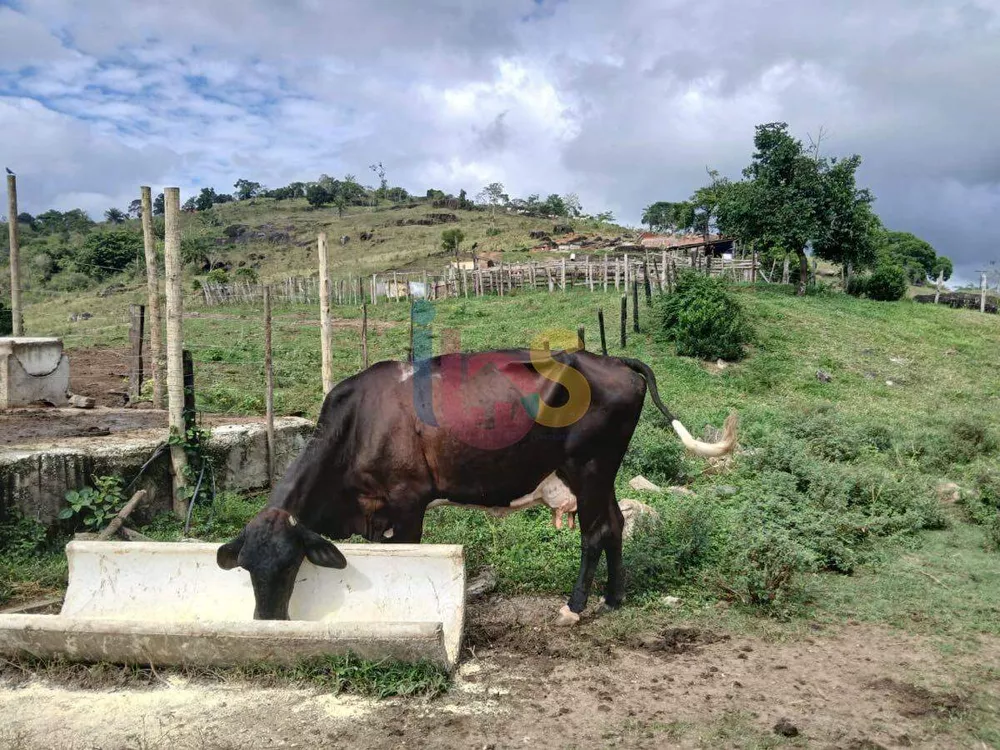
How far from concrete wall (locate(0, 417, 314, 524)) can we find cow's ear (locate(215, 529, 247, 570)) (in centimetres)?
231

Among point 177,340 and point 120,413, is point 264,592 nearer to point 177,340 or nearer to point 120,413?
point 177,340

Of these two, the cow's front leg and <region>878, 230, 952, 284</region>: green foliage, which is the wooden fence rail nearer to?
the cow's front leg

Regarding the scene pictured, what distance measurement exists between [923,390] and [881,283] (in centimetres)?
1377

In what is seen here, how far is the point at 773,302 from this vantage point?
21.9 m

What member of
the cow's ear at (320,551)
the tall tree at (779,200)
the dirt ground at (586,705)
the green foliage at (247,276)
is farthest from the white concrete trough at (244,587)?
the green foliage at (247,276)

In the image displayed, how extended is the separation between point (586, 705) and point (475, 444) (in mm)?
1850

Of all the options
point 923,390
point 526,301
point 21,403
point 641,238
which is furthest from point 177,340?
point 641,238

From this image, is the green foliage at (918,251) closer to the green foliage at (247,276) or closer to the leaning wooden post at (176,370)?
the green foliage at (247,276)

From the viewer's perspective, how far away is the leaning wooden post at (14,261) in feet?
36.8

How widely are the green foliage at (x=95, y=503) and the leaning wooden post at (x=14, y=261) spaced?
613 centimetres

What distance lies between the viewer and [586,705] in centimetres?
399

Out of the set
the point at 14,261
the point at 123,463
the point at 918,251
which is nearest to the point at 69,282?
the point at 14,261

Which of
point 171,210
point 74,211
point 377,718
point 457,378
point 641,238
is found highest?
point 74,211

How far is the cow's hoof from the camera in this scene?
16.7 ft
